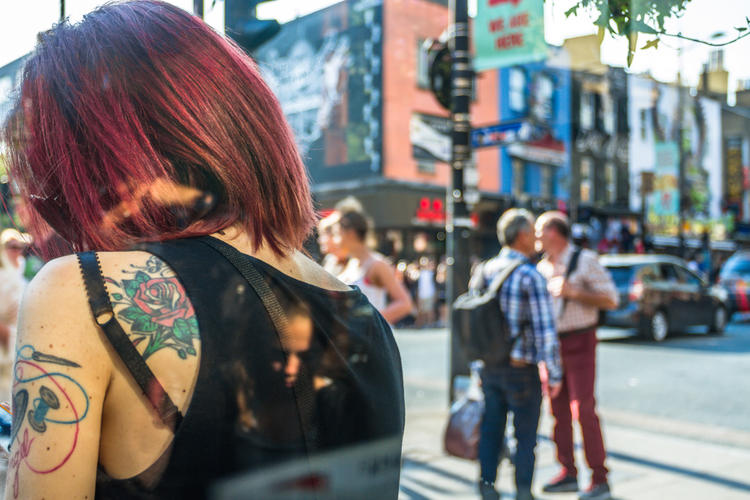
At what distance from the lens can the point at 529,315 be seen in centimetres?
422

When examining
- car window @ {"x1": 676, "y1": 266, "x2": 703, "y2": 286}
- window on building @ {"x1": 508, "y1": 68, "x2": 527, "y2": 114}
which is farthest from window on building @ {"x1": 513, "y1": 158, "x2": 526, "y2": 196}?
car window @ {"x1": 676, "y1": 266, "x2": 703, "y2": 286}

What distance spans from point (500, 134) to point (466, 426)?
9.70ft

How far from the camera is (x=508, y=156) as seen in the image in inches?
1017

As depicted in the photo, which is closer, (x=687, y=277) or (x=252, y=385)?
(x=252, y=385)

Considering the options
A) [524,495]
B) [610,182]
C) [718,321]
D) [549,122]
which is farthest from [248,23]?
[610,182]

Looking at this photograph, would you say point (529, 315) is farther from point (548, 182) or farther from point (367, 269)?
point (548, 182)

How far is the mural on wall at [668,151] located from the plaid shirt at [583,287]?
26618mm

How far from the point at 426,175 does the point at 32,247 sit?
2226 centimetres

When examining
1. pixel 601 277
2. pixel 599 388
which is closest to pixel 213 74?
pixel 601 277

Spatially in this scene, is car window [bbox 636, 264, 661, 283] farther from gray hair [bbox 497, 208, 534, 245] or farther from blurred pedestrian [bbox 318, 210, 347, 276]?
gray hair [bbox 497, 208, 534, 245]

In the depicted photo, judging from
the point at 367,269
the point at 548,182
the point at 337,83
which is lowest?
the point at 367,269

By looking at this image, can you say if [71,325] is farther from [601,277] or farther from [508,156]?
[508,156]

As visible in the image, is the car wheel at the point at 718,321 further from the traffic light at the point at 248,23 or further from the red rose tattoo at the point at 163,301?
the red rose tattoo at the point at 163,301

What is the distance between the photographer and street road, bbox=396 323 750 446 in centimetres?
692
